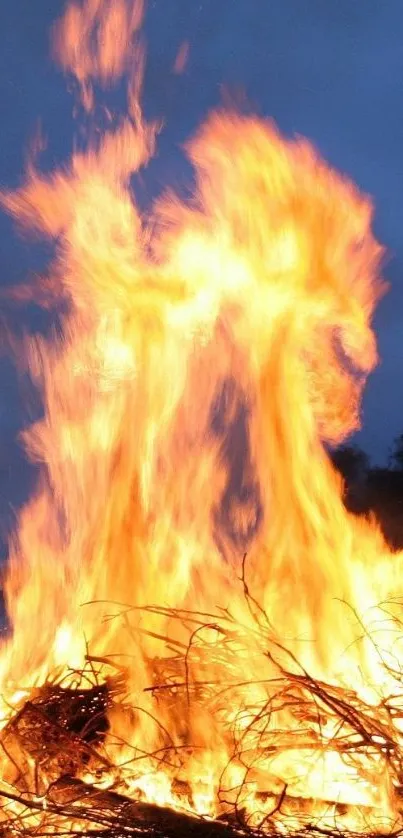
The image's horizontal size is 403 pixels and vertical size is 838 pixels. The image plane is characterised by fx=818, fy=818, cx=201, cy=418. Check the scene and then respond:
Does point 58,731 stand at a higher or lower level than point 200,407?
lower

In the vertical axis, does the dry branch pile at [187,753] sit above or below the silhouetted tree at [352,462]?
below

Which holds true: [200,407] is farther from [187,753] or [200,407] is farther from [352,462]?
[352,462]

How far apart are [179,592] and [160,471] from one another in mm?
1046

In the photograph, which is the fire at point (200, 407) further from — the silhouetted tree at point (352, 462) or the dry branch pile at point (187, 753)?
the silhouetted tree at point (352, 462)

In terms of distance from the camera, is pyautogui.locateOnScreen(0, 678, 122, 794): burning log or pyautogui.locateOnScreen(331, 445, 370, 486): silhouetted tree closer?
pyautogui.locateOnScreen(0, 678, 122, 794): burning log

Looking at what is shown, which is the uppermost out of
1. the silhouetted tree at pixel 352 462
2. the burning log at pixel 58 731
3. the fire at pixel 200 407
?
the silhouetted tree at pixel 352 462

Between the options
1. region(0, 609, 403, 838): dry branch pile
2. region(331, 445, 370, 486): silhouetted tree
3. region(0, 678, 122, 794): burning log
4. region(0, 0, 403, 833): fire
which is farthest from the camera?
region(331, 445, 370, 486): silhouetted tree

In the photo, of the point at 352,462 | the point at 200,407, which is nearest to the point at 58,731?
the point at 200,407

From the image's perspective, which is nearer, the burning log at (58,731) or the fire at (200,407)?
the burning log at (58,731)

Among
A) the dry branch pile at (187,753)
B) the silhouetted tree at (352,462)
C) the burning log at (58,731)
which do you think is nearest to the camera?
the dry branch pile at (187,753)

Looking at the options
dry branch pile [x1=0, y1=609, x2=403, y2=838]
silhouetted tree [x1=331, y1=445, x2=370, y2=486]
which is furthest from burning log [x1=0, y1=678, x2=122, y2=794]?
silhouetted tree [x1=331, y1=445, x2=370, y2=486]

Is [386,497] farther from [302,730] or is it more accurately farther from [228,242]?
[302,730]

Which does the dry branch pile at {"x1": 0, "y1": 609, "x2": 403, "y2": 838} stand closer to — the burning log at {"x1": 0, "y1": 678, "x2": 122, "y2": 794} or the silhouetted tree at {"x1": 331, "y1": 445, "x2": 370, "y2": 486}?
the burning log at {"x1": 0, "y1": 678, "x2": 122, "y2": 794}

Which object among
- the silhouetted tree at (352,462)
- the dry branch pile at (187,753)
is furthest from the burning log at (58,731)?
the silhouetted tree at (352,462)
